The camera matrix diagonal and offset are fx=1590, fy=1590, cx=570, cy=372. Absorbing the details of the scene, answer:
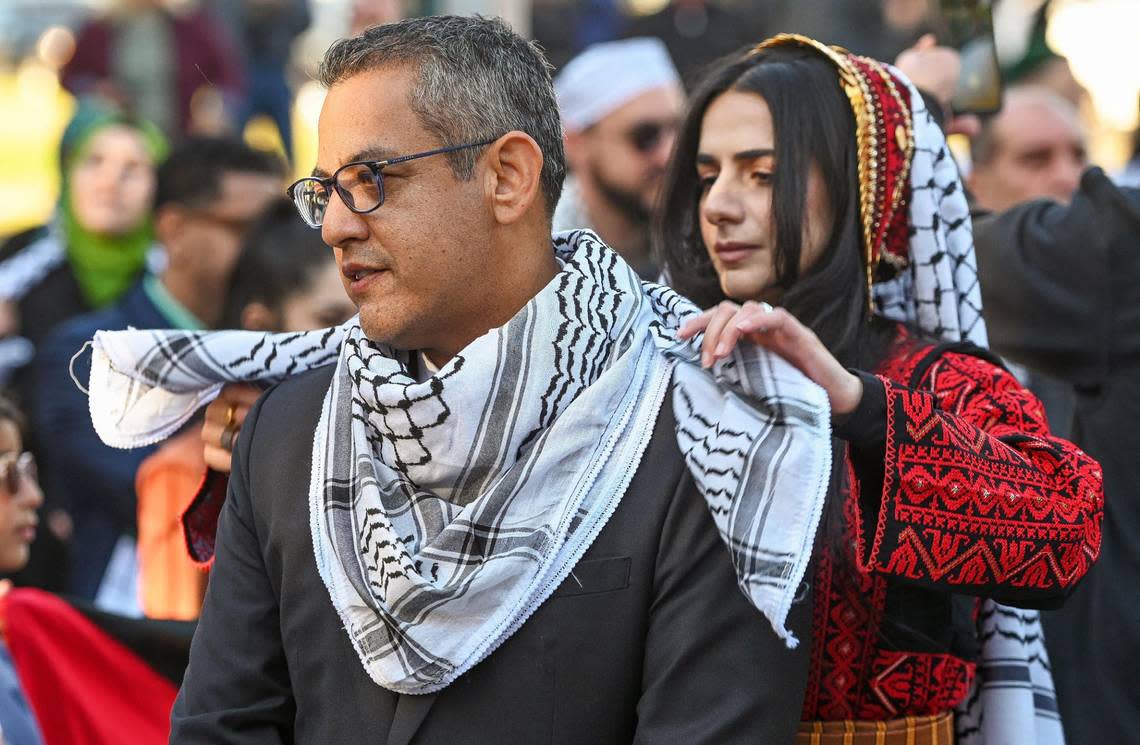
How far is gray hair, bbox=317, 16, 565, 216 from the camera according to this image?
247 centimetres

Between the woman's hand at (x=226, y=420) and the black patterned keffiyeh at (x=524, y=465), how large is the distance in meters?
0.38

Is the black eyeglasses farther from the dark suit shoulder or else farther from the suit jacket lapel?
the suit jacket lapel

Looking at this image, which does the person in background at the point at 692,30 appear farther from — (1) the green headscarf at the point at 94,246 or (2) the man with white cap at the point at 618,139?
(1) the green headscarf at the point at 94,246

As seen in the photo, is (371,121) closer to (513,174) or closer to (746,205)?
(513,174)

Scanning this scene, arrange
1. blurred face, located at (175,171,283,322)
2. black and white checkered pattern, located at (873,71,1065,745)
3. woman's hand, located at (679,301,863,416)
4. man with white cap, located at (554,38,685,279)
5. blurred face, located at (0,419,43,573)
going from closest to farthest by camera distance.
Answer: woman's hand, located at (679,301,863,416) < black and white checkered pattern, located at (873,71,1065,745) < blurred face, located at (0,419,43,573) < blurred face, located at (175,171,283,322) < man with white cap, located at (554,38,685,279)

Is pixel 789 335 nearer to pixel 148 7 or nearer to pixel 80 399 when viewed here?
pixel 80 399

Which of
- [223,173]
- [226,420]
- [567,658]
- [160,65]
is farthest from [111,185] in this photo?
[567,658]

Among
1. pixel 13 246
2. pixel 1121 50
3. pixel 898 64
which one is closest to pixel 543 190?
pixel 898 64

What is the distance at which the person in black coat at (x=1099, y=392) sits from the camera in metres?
3.22

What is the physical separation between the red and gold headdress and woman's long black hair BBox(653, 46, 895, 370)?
0.02m

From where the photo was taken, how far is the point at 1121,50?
8.55 metres

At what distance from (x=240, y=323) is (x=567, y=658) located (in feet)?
7.38

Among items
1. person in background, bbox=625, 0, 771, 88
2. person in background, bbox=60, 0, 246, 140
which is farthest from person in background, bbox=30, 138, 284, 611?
person in background, bbox=60, 0, 246, 140

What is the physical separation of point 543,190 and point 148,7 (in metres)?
7.40
